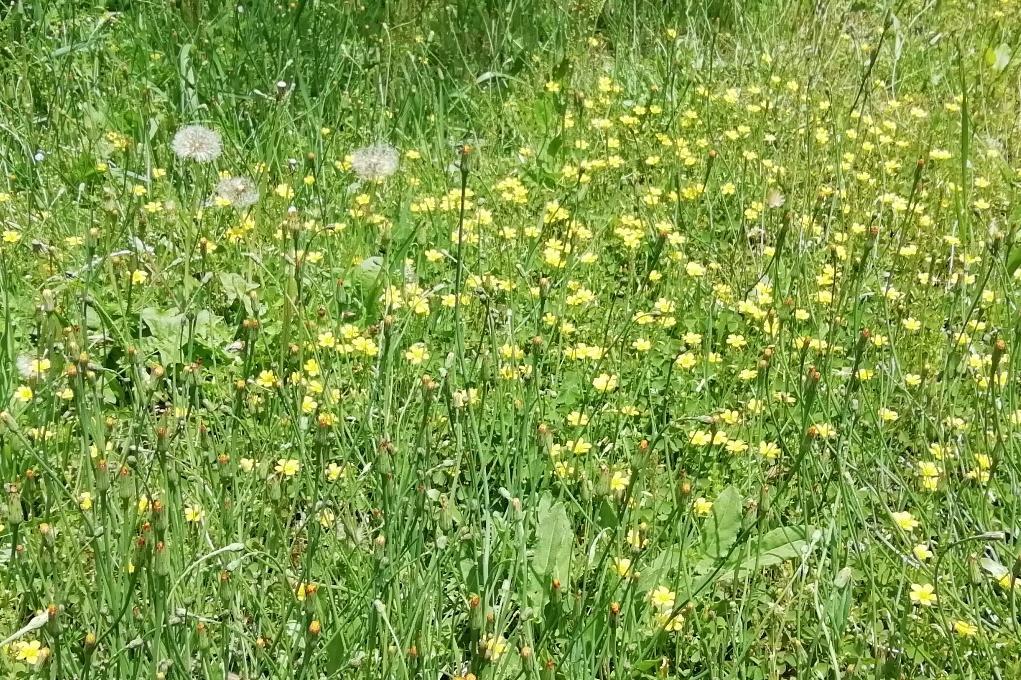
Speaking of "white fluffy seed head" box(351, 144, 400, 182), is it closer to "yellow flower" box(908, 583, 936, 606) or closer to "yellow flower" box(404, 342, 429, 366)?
"yellow flower" box(404, 342, 429, 366)

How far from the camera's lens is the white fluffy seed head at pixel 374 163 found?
10.6 ft

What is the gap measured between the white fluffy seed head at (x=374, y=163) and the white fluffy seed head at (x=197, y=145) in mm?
395

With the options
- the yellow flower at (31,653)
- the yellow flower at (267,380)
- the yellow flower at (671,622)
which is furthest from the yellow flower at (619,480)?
the yellow flower at (31,653)

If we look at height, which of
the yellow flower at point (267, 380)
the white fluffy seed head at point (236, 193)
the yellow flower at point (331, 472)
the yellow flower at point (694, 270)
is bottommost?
the yellow flower at point (331, 472)

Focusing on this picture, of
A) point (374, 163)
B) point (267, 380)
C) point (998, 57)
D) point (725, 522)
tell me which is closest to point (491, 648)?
point (725, 522)

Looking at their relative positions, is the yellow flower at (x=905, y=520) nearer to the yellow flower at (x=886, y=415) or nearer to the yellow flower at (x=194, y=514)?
the yellow flower at (x=886, y=415)

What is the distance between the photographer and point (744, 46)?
4.27 meters

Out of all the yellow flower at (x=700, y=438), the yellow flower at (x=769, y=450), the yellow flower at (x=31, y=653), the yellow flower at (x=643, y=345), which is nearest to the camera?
the yellow flower at (x=31, y=653)

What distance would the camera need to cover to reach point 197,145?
3.10 m

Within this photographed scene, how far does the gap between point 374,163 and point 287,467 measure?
1.44 meters

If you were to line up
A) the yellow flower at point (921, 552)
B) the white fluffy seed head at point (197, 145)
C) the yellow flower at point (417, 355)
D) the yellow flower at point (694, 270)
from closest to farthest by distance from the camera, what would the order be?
the yellow flower at point (921, 552), the yellow flower at point (417, 355), the yellow flower at point (694, 270), the white fluffy seed head at point (197, 145)

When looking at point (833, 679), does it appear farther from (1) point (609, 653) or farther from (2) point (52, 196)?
(2) point (52, 196)

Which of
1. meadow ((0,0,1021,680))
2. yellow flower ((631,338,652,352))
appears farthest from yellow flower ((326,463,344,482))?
yellow flower ((631,338,652,352))

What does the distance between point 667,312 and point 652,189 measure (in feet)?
2.22
